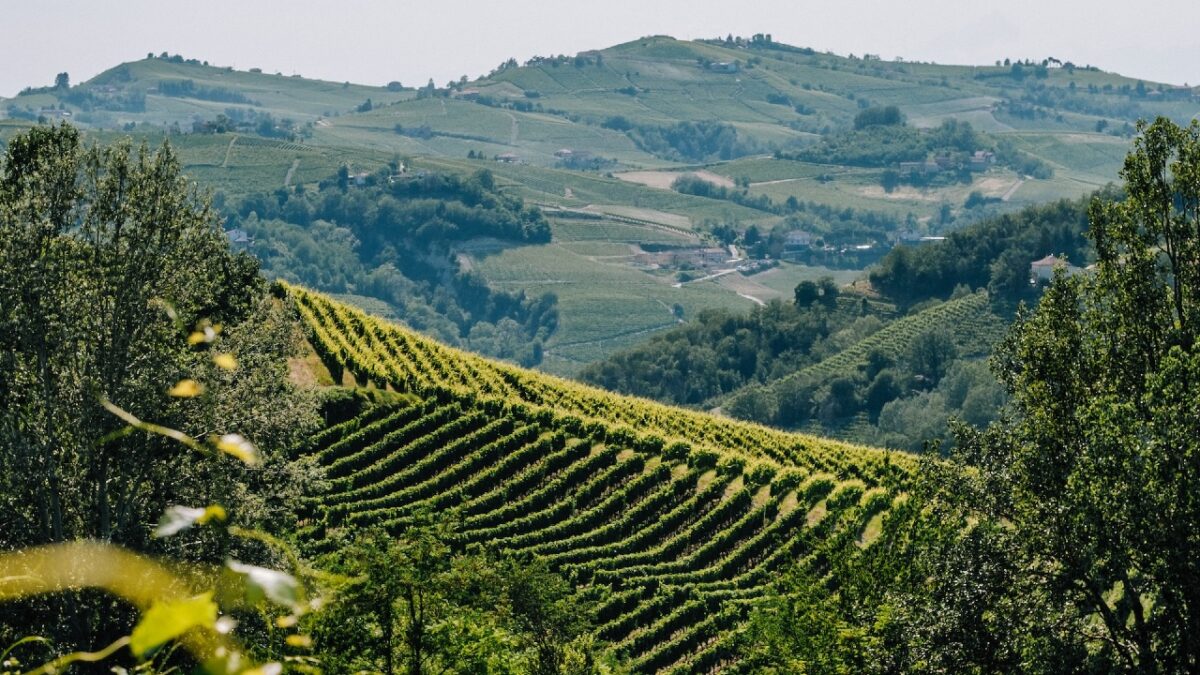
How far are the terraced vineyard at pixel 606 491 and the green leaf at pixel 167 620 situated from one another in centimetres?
4259

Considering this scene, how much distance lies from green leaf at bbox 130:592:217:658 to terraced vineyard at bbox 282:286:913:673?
140ft

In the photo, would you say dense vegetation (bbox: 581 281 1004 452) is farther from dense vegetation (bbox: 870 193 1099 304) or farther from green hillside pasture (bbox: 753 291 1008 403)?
dense vegetation (bbox: 870 193 1099 304)

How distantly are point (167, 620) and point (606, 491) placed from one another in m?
53.5

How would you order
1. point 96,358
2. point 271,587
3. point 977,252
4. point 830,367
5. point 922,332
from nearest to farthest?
1. point 271,587
2. point 96,358
3. point 830,367
4. point 922,332
5. point 977,252

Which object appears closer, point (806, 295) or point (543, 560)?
point (543, 560)

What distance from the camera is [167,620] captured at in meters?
2.55

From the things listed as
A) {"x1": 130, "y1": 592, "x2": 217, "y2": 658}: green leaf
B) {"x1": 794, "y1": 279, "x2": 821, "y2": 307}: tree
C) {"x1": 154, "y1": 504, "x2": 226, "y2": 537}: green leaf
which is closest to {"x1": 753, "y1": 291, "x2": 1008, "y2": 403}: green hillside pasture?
{"x1": 794, "y1": 279, "x2": 821, "y2": 307}: tree

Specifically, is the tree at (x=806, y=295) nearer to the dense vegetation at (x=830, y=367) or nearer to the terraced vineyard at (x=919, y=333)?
the dense vegetation at (x=830, y=367)

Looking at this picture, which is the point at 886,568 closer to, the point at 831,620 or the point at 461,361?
the point at 831,620

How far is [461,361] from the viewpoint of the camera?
67312 millimetres

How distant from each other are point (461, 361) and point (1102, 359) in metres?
44.8

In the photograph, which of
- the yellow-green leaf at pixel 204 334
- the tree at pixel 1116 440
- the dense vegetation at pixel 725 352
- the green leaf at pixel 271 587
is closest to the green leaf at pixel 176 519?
the green leaf at pixel 271 587

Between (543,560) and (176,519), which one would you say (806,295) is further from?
(176,519)

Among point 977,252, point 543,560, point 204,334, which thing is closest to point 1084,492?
point 204,334
